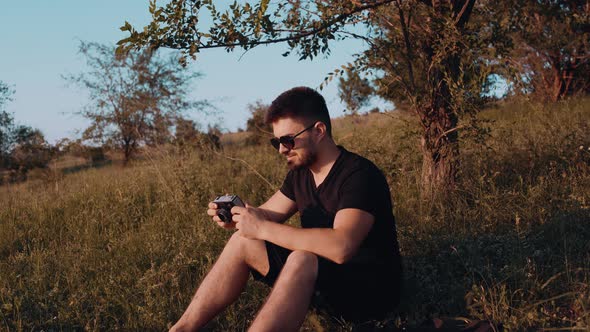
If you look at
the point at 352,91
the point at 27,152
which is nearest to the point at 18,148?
the point at 27,152

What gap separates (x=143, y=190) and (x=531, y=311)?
5113mm

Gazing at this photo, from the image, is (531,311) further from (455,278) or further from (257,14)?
(257,14)

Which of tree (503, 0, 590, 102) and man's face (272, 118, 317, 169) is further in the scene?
tree (503, 0, 590, 102)

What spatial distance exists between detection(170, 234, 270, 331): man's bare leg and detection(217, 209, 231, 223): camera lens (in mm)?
137

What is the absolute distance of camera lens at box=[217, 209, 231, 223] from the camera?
3361 millimetres

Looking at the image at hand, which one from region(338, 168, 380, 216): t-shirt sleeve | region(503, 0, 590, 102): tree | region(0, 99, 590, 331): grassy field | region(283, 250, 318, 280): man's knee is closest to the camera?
region(283, 250, 318, 280): man's knee

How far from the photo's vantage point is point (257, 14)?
4.66 meters

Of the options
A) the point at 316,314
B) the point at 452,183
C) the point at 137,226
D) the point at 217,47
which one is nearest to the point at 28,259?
the point at 137,226

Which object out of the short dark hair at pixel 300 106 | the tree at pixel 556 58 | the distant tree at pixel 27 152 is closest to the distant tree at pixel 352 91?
the short dark hair at pixel 300 106

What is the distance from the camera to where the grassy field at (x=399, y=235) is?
3650 millimetres

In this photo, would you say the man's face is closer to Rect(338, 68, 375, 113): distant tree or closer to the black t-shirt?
the black t-shirt

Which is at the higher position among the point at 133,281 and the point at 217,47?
the point at 217,47

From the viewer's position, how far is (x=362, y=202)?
2.96 metres

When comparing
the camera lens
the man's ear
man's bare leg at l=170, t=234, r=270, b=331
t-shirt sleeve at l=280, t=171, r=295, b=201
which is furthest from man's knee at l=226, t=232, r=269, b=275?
the man's ear
